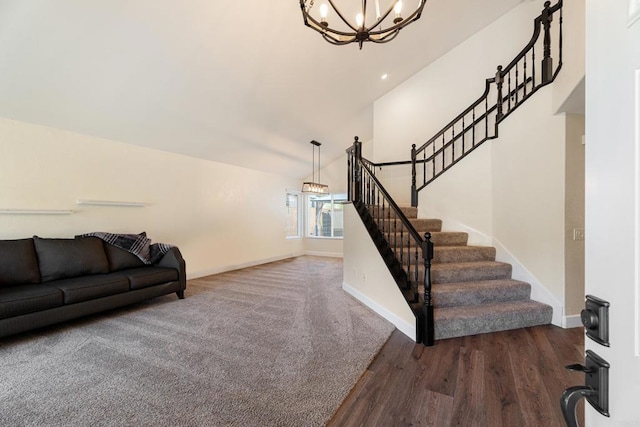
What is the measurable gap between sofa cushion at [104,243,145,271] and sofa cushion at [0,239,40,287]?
719 mm

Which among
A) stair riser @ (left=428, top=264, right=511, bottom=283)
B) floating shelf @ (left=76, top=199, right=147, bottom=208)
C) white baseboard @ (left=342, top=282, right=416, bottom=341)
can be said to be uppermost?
floating shelf @ (left=76, top=199, right=147, bottom=208)

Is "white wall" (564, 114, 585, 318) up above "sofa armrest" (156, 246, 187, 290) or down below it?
above

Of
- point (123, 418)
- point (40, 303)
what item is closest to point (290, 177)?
point (40, 303)

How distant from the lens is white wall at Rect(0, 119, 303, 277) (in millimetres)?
3354

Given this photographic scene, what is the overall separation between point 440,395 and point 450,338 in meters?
0.96

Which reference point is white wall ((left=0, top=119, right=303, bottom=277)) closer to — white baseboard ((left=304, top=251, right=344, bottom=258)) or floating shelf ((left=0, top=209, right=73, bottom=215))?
floating shelf ((left=0, top=209, right=73, bottom=215))

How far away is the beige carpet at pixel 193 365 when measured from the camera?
1703mm

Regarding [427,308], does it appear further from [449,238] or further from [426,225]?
[426,225]

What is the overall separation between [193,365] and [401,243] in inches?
90.6

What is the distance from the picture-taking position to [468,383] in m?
1.99

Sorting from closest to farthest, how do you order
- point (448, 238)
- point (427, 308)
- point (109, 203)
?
point (427, 308) → point (448, 238) → point (109, 203)

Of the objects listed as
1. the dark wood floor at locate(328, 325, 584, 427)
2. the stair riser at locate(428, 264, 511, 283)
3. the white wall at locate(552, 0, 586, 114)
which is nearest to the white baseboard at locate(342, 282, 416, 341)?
the dark wood floor at locate(328, 325, 584, 427)

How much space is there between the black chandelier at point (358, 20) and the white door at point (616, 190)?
1834 millimetres

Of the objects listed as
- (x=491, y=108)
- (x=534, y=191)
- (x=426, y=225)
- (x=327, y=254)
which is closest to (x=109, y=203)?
(x=426, y=225)
